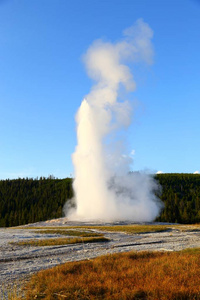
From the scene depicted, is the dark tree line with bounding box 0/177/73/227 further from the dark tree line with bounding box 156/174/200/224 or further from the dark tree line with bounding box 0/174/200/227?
the dark tree line with bounding box 156/174/200/224

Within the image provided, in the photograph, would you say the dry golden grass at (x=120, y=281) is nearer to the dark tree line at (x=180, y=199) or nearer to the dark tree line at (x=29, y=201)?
the dark tree line at (x=180, y=199)

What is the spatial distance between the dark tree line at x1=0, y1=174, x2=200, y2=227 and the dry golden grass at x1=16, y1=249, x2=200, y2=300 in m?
84.2

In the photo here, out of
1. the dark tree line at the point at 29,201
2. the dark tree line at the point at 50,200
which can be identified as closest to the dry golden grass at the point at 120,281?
the dark tree line at the point at 50,200

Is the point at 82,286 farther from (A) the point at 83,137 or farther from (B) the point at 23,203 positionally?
(B) the point at 23,203

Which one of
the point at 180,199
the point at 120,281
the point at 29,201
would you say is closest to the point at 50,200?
the point at 29,201

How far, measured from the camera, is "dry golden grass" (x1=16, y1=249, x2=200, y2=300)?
9.77 meters

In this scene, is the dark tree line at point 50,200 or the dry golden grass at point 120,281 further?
the dark tree line at point 50,200

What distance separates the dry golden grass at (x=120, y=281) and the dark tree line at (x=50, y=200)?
84.2 metres

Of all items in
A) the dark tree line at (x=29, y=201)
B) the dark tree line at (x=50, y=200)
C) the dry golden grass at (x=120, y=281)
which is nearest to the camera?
the dry golden grass at (x=120, y=281)

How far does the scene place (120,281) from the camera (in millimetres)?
11289

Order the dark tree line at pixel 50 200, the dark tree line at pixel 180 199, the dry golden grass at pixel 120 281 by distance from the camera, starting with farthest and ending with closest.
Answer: the dark tree line at pixel 50 200 → the dark tree line at pixel 180 199 → the dry golden grass at pixel 120 281

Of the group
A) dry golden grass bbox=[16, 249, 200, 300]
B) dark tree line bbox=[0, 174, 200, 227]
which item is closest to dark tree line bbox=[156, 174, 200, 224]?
dark tree line bbox=[0, 174, 200, 227]

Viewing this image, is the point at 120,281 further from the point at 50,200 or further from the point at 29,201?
the point at 29,201

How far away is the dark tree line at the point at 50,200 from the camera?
102 m
